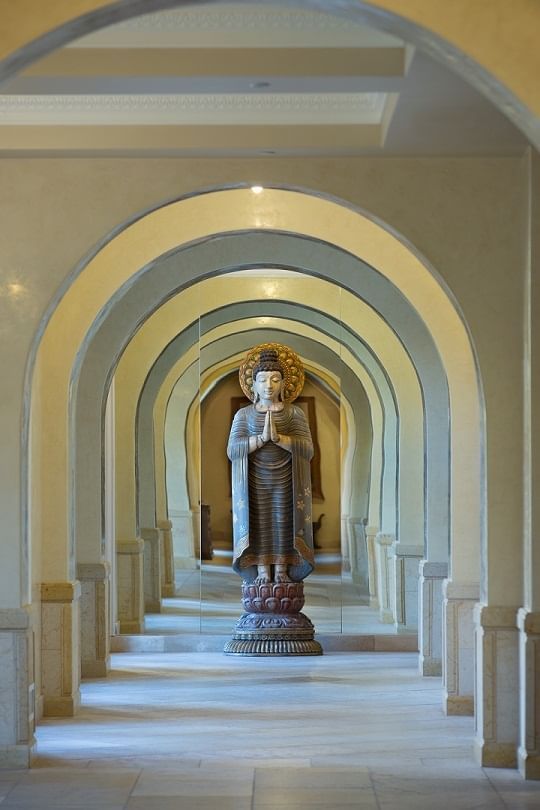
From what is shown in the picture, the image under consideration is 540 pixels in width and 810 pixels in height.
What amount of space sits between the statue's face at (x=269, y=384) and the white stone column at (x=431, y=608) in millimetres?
2865

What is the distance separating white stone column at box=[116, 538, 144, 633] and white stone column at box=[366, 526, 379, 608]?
114 inches

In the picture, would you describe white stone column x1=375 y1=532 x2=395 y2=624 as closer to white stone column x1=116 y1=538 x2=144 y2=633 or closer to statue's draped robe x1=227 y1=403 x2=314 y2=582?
statue's draped robe x1=227 y1=403 x2=314 y2=582

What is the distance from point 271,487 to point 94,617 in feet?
9.52

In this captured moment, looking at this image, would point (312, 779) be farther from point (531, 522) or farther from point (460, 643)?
point (460, 643)

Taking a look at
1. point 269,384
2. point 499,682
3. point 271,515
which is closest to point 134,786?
point 499,682

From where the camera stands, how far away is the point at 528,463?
8.08 meters

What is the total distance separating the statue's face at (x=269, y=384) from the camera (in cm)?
1421

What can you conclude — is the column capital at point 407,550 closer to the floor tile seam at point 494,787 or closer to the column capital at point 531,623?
the floor tile seam at point 494,787

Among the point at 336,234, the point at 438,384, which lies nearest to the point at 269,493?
the point at 438,384

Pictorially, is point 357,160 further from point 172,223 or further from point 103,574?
point 103,574

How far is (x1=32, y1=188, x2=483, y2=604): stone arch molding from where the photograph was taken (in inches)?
406

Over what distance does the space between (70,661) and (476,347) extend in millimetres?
4142

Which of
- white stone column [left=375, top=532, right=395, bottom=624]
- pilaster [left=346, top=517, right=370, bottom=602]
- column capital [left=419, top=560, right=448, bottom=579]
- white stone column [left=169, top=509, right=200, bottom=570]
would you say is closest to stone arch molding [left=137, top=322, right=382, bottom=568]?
white stone column [left=169, top=509, right=200, bottom=570]

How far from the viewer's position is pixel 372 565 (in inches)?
651
